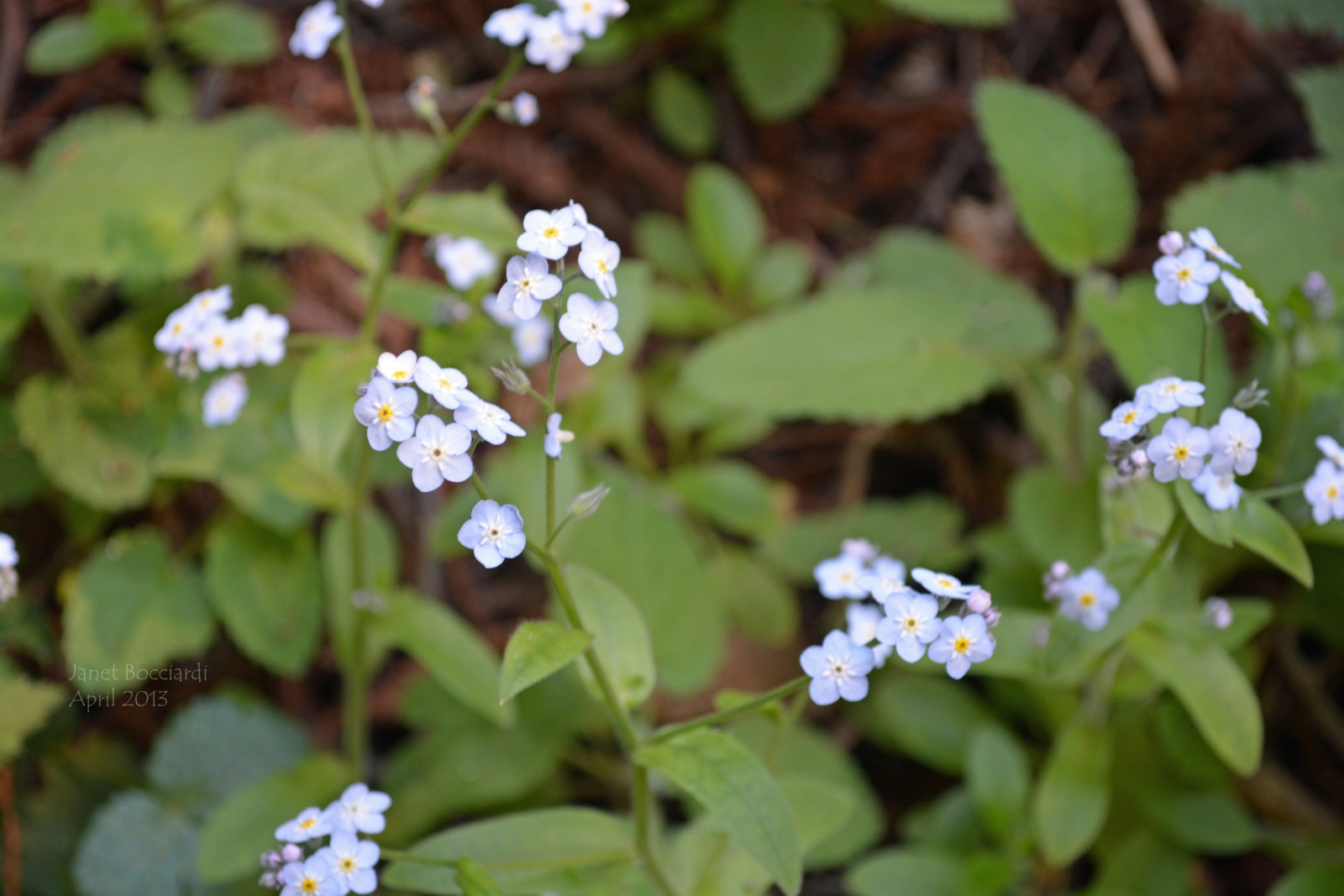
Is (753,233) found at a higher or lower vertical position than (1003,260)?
higher

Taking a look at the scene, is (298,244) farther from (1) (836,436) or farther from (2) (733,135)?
(1) (836,436)

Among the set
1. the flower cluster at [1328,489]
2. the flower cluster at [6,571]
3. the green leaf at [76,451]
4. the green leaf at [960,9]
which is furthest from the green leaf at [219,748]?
the green leaf at [960,9]

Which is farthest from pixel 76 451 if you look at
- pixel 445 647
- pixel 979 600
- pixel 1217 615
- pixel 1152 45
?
pixel 1152 45

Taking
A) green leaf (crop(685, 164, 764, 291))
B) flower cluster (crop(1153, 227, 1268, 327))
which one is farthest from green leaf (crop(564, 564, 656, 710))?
green leaf (crop(685, 164, 764, 291))

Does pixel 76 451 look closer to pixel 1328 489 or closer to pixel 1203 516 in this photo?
pixel 1203 516

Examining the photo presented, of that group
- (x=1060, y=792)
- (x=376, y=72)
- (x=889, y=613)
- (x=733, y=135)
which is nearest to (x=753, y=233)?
(x=733, y=135)

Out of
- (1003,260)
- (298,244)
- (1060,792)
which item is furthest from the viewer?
(1003,260)
